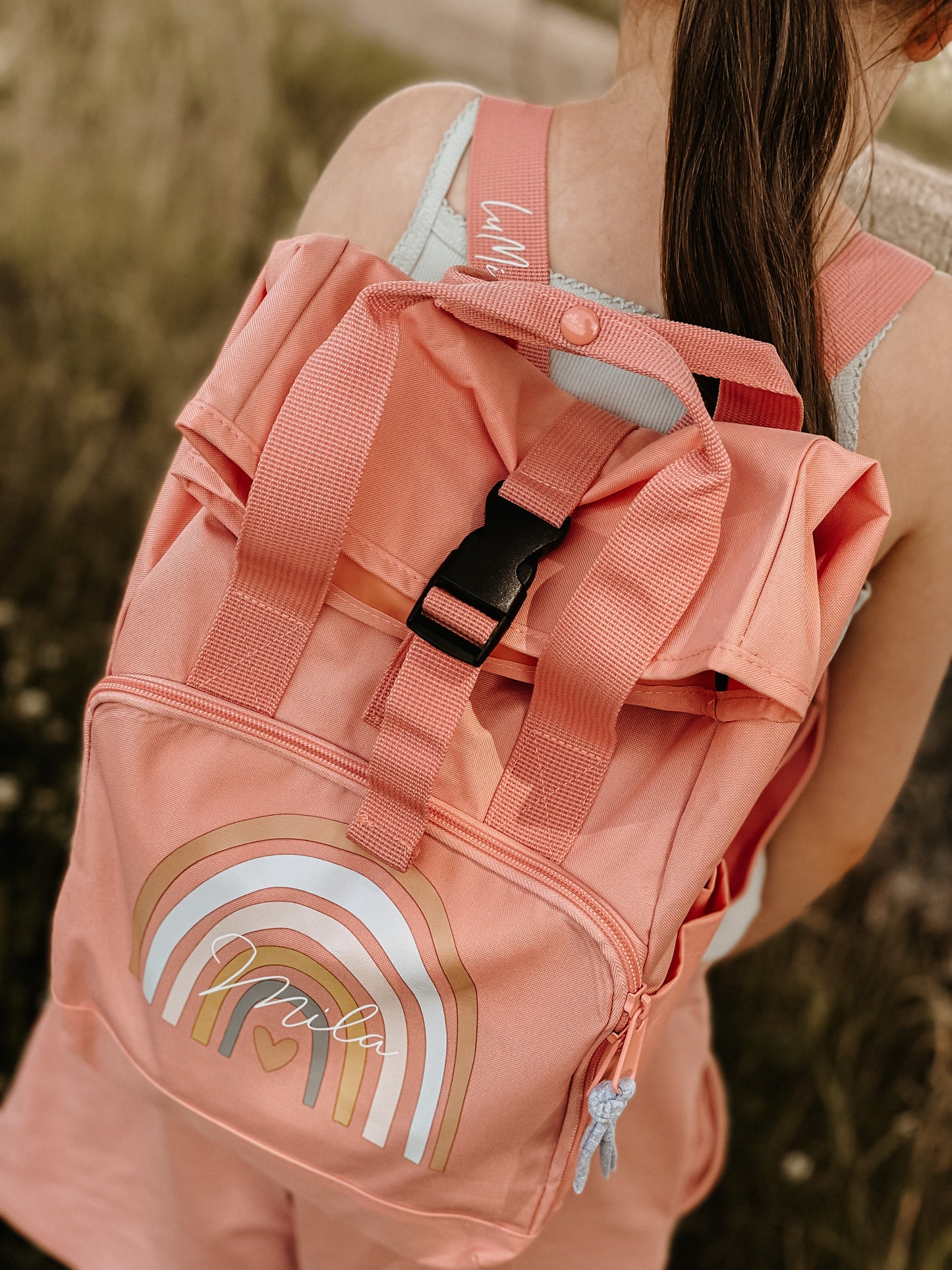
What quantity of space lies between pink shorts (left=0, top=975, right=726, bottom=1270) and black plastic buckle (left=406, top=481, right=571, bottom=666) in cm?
52

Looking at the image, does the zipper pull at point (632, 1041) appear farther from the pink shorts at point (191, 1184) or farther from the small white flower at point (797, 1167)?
the small white flower at point (797, 1167)

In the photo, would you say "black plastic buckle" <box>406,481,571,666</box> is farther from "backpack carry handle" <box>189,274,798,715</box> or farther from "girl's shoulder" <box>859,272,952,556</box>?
"girl's shoulder" <box>859,272,952,556</box>

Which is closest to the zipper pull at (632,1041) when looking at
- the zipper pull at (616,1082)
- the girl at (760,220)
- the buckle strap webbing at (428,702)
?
the zipper pull at (616,1082)

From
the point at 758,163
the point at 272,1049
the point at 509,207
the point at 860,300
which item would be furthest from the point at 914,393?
the point at 272,1049

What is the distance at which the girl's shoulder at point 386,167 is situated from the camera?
0.82m

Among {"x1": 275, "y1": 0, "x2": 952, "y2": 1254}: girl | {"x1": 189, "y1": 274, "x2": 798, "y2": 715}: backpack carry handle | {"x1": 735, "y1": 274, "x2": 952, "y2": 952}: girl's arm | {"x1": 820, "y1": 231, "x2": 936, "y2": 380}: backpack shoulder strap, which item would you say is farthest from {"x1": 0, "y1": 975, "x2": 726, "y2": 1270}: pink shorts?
{"x1": 820, "y1": 231, "x2": 936, "y2": 380}: backpack shoulder strap

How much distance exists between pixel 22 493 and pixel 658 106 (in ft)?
4.88

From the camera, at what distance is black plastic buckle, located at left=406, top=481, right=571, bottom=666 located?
671 millimetres

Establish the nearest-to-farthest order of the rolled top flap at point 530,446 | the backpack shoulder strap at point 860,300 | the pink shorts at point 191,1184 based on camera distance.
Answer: the rolled top flap at point 530,446
the backpack shoulder strap at point 860,300
the pink shorts at point 191,1184

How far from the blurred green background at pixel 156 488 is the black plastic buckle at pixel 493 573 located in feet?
3.77

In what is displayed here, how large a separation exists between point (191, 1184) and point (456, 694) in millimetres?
639

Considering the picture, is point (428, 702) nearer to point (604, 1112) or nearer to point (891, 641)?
point (604, 1112)

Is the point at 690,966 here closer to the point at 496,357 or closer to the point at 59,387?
the point at 496,357

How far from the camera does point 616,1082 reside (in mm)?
716
